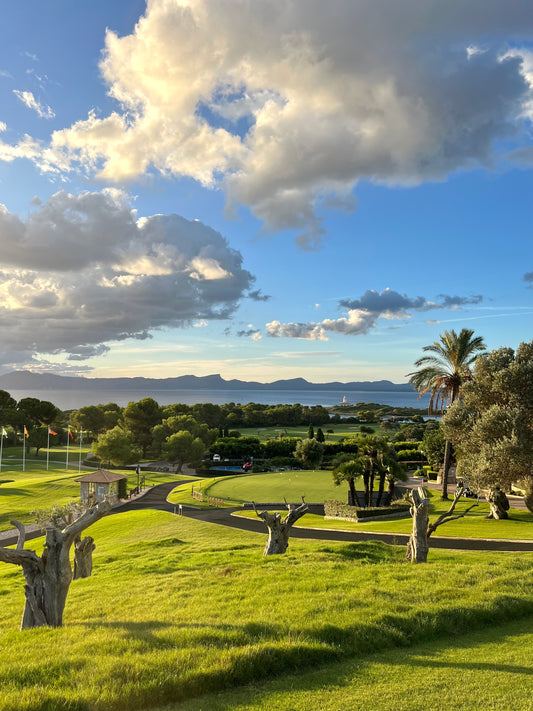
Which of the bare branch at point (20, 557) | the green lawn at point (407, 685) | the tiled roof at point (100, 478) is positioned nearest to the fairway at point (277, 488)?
the tiled roof at point (100, 478)

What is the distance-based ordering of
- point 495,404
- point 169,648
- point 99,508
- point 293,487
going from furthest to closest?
point 293,487 → point 495,404 → point 99,508 → point 169,648

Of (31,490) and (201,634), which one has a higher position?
(201,634)

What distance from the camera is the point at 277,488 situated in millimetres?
53219

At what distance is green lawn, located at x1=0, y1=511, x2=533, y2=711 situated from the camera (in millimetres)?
6949

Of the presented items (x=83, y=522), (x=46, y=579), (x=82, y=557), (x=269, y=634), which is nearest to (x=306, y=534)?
(x=82, y=557)

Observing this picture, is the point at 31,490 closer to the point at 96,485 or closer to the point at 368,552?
the point at 96,485

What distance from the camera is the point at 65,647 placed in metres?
8.76

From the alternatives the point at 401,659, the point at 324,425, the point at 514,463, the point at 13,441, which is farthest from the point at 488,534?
the point at 324,425

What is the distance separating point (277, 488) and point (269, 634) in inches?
1782

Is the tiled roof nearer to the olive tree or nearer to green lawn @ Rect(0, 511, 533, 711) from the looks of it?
green lawn @ Rect(0, 511, 533, 711)

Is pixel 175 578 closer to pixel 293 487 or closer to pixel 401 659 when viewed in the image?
pixel 401 659

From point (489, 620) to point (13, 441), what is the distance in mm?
117468

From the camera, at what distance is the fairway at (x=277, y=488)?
4882cm

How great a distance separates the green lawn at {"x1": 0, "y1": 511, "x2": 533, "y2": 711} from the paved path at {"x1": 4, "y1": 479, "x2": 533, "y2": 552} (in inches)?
325
